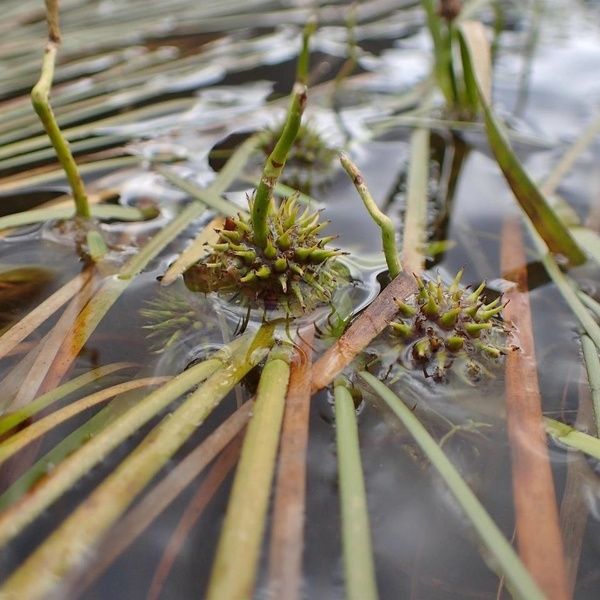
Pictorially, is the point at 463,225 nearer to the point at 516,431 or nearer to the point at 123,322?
the point at 516,431

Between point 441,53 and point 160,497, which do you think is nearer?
point 160,497

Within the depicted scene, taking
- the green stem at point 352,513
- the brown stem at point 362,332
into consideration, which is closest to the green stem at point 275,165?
the brown stem at point 362,332

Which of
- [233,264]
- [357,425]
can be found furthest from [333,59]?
[357,425]

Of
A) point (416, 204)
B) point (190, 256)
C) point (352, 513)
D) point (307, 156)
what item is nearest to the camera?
point (352, 513)

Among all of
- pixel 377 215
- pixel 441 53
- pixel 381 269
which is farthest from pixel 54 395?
pixel 441 53

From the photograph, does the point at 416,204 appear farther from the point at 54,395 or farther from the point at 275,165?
the point at 54,395

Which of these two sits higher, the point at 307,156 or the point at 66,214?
the point at 307,156

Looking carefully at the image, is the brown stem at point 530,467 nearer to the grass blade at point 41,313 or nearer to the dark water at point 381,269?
the dark water at point 381,269
